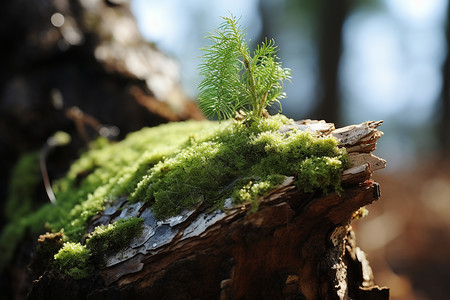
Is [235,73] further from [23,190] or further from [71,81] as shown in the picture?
[71,81]

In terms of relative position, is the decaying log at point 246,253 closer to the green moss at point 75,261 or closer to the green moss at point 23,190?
the green moss at point 75,261

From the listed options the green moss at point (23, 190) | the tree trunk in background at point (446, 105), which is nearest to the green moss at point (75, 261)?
the green moss at point (23, 190)

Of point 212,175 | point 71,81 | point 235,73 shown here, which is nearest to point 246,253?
point 212,175

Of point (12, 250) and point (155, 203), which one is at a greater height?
point (12, 250)

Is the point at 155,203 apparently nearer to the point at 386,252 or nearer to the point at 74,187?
the point at 74,187

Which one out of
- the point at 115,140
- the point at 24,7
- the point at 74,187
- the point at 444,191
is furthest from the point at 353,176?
the point at 444,191

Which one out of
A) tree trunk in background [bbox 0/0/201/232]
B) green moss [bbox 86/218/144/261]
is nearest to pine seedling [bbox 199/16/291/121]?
green moss [bbox 86/218/144/261]
